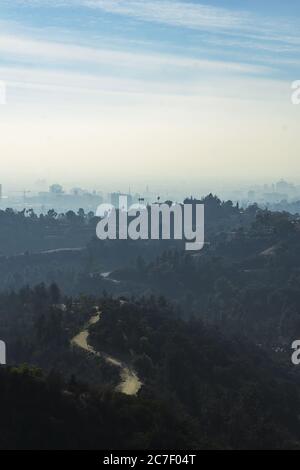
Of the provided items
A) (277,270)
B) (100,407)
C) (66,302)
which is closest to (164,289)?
(277,270)

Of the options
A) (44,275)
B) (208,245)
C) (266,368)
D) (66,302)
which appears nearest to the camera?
(266,368)

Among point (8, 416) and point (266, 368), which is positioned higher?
point (8, 416)

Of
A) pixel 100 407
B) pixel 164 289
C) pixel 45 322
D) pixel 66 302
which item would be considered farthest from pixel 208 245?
pixel 100 407

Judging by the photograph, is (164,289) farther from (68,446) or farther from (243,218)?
(68,446)

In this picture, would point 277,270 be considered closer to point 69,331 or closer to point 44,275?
point 44,275

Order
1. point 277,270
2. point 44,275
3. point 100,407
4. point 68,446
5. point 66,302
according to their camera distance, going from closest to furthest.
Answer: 1. point 68,446
2. point 100,407
3. point 66,302
4. point 277,270
5. point 44,275

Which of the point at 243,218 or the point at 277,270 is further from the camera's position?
the point at 243,218
